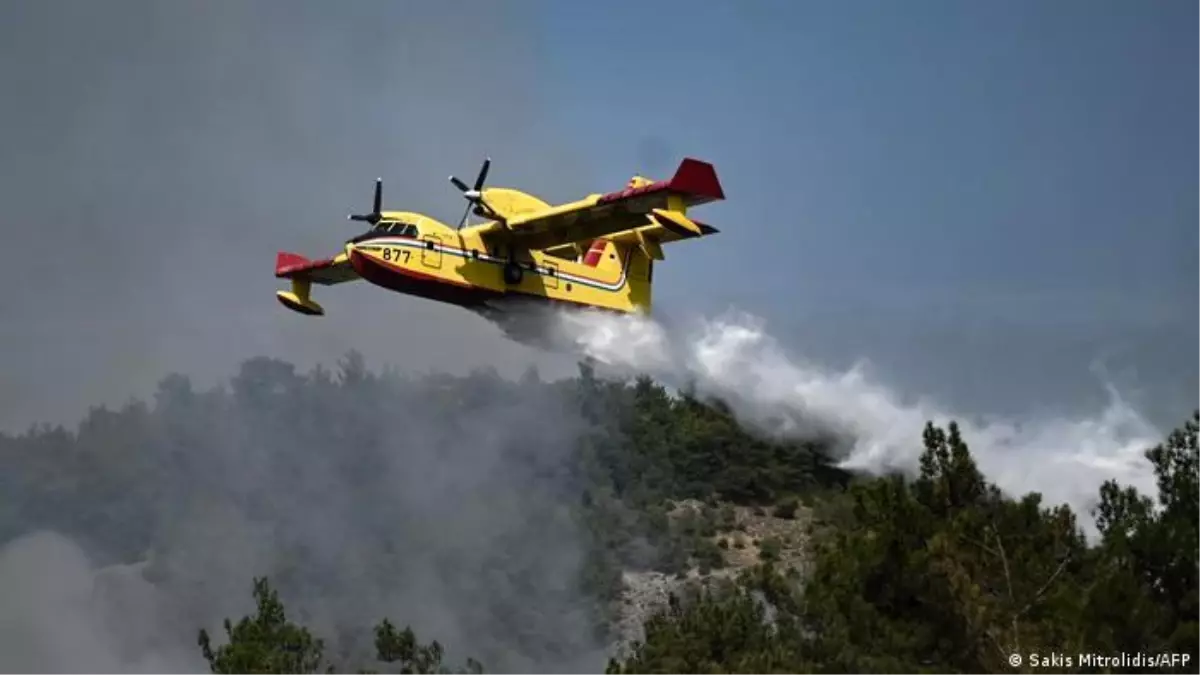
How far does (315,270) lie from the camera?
1708 inches

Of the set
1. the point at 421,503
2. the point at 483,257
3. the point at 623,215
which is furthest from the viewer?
the point at 421,503

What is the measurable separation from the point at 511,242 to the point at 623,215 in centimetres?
334

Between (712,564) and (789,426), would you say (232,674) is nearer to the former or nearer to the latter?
(789,426)

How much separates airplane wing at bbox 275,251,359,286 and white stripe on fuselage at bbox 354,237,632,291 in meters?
5.95

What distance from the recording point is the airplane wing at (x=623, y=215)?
3325cm

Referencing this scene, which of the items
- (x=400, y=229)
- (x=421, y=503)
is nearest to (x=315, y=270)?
(x=400, y=229)

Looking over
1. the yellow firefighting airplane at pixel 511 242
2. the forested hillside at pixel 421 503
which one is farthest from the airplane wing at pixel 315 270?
the forested hillside at pixel 421 503

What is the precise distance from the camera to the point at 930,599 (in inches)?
835

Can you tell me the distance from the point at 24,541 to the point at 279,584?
1025cm

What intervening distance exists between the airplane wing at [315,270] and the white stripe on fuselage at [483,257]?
5.95 m

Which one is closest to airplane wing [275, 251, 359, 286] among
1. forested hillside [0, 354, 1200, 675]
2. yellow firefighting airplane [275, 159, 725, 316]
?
yellow firefighting airplane [275, 159, 725, 316]

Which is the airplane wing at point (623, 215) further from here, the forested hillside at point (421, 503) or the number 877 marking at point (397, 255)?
the forested hillside at point (421, 503)

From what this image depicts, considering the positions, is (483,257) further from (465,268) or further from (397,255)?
(397,255)

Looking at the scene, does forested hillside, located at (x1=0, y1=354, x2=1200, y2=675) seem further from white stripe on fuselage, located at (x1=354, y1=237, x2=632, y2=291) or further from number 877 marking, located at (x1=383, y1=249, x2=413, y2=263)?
number 877 marking, located at (x1=383, y1=249, x2=413, y2=263)
